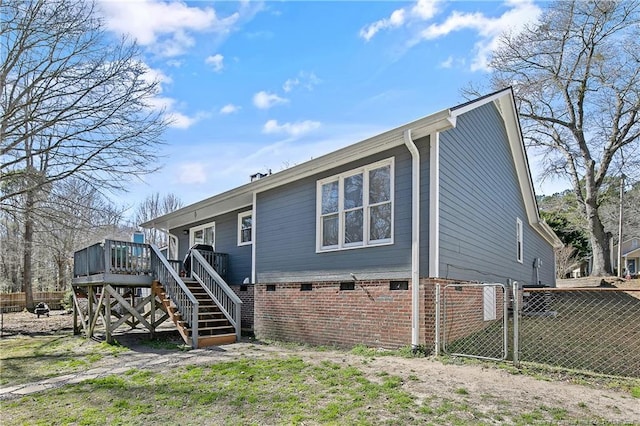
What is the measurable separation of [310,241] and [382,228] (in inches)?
75.7

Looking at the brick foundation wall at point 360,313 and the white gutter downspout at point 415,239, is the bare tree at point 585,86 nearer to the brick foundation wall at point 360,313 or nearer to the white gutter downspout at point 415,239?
the brick foundation wall at point 360,313

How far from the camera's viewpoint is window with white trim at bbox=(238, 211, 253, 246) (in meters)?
12.8

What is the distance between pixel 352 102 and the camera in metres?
12.9

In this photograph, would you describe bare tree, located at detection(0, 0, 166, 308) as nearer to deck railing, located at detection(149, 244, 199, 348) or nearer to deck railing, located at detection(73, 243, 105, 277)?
deck railing, located at detection(73, 243, 105, 277)

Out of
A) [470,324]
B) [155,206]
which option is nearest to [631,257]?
[470,324]

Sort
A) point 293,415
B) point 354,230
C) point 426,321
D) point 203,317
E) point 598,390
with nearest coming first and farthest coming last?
point 293,415 → point 598,390 → point 426,321 → point 354,230 → point 203,317

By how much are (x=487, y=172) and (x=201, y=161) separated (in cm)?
1280

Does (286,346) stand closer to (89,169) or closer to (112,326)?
(112,326)

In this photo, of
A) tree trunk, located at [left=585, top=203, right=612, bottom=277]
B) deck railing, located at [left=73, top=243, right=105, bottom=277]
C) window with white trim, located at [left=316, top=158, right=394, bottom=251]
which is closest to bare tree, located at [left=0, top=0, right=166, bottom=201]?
deck railing, located at [left=73, top=243, right=105, bottom=277]

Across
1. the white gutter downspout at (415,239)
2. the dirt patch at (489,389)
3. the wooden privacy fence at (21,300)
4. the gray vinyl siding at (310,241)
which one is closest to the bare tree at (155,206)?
the wooden privacy fence at (21,300)

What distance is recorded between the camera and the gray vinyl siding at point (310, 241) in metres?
7.73

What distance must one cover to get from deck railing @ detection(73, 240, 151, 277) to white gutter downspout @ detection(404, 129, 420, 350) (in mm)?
7261

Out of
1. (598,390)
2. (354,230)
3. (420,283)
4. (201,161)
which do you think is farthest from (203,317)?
(201,161)

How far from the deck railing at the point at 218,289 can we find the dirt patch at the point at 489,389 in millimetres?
2487
